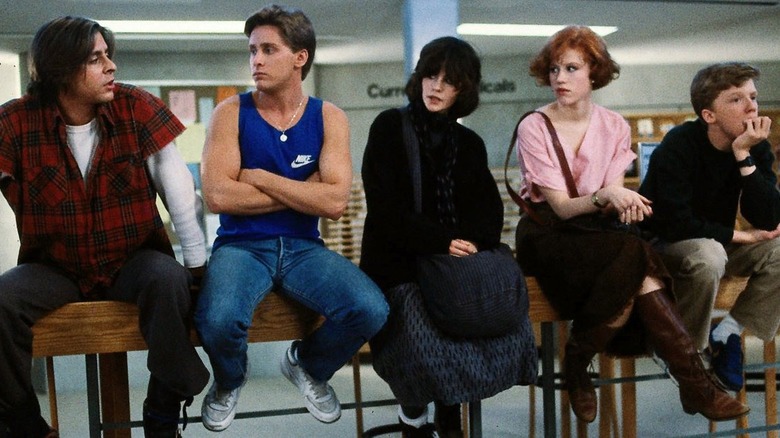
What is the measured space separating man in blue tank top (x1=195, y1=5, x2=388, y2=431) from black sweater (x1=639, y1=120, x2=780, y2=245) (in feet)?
3.55

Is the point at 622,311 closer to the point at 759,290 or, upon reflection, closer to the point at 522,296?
the point at 522,296

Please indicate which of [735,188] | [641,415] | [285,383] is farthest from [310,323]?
[285,383]

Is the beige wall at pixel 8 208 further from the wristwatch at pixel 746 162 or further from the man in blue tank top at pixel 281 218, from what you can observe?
the wristwatch at pixel 746 162

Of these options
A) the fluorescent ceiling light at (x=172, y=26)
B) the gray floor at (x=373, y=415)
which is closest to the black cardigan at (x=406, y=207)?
the gray floor at (x=373, y=415)

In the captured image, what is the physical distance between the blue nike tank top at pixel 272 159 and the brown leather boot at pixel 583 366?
0.92 meters

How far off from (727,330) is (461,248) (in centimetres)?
109

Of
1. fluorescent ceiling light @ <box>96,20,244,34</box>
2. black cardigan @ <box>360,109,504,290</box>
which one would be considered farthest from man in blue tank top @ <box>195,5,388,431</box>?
fluorescent ceiling light @ <box>96,20,244,34</box>

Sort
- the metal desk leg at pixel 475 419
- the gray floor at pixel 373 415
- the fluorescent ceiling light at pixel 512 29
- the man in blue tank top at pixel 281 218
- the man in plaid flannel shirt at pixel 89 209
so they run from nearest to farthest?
the man in plaid flannel shirt at pixel 89 209, the man in blue tank top at pixel 281 218, the metal desk leg at pixel 475 419, the gray floor at pixel 373 415, the fluorescent ceiling light at pixel 512 29

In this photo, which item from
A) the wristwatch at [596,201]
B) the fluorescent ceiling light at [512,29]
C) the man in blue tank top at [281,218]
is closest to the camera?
the man in blue tank top at [281,218]

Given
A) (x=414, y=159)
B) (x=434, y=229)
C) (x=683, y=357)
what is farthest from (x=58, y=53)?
(x=683, y=357)

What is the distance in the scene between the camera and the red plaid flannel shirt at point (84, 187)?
86.0 inches

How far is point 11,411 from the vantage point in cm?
208

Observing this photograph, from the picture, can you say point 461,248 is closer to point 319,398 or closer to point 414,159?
point 414,159

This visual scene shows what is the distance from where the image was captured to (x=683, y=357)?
2383 millimetres
